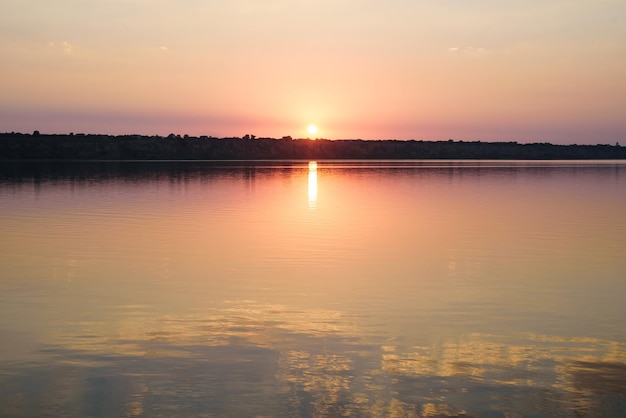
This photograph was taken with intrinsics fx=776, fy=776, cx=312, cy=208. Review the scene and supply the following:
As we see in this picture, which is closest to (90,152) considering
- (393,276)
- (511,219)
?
(511,219)

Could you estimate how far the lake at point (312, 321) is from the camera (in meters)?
9.11

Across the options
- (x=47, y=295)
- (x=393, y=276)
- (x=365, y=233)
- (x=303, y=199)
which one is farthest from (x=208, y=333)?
(x=303, y=199)

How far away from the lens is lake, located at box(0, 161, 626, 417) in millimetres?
9109

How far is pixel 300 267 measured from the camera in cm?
1925

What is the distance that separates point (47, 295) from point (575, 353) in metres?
9.97

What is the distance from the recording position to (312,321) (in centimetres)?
1304

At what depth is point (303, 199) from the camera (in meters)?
45.9

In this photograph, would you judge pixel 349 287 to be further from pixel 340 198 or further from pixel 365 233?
pixel 340 198

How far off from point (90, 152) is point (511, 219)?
560 feet

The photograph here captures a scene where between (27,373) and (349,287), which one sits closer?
(27,373)

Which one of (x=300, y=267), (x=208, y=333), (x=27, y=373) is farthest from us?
(x=300, y=267)

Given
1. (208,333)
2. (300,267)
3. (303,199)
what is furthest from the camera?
(303,199)

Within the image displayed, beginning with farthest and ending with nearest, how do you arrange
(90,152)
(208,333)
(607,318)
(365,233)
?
(90,152) < (365,233) < (607,318) < (208,333)

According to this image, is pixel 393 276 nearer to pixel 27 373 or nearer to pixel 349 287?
pixel 349 287
